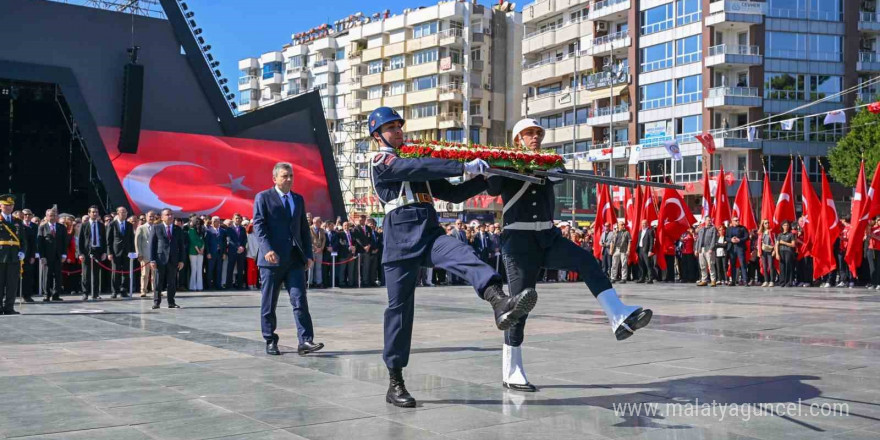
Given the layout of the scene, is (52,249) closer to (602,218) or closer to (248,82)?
(602,218)

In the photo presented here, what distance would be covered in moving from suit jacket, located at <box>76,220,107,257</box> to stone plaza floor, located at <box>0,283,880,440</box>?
6.24m

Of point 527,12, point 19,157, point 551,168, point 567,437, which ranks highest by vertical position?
point 527,12

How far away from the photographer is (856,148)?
5088 centimetres

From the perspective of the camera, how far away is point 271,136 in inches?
1248

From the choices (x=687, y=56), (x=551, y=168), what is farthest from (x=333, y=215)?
(x=687, y=56)

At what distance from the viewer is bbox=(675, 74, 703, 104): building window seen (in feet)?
197

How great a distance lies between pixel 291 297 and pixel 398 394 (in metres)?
3.79

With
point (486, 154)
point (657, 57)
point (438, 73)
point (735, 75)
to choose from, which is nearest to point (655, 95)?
point (657, 57)

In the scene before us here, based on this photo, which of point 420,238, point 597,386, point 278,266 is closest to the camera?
point 420,238

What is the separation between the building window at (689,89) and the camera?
2361 inches

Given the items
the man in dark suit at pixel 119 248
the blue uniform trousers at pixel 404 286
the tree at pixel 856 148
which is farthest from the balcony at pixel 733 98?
the blue uniform trousers at pixel 404 286

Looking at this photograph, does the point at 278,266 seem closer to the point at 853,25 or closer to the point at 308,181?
the point at 308,181

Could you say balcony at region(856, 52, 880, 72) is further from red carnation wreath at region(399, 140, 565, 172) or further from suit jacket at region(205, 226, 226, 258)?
red carnation wreath at region(399, 140, 565, 172)

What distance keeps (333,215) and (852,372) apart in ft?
85.1
